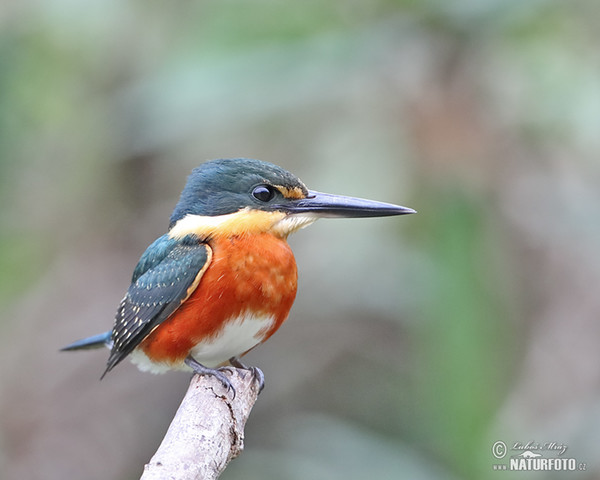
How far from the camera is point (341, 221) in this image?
399cm

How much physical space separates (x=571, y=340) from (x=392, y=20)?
1.70 metres

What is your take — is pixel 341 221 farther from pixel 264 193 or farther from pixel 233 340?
pixel 233 340

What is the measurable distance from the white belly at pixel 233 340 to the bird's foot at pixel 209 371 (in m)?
0.03

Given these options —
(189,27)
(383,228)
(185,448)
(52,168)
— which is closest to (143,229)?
(52,168)

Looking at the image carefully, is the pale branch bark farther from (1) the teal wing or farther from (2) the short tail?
(2) the short tail

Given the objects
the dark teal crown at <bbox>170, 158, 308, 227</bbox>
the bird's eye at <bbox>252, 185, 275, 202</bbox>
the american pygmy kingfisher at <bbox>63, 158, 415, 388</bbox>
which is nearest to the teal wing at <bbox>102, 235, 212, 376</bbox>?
the american pygmy kingfisher at <bbox>63, 158, 415, 388</bbox>

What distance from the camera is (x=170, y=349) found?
2.59 metres

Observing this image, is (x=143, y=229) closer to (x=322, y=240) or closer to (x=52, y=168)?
(x=52, y=168)

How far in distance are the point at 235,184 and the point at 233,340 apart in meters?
0.49

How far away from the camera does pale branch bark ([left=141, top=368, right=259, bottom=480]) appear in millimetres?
1827

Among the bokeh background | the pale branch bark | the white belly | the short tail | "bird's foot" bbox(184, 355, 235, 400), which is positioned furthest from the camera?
the bokeh background

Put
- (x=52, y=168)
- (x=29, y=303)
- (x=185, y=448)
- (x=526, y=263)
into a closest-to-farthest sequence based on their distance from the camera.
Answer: (x=185, y=448)
(x=526, y=263)
(x=29, y=303)
(x=52, y=168)

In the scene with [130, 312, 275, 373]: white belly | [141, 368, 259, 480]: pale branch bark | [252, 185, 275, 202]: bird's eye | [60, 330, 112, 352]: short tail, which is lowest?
→ [60, 330, 112, 352]: short tail

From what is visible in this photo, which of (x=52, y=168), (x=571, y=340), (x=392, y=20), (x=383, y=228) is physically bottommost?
(x=571, y=340)
